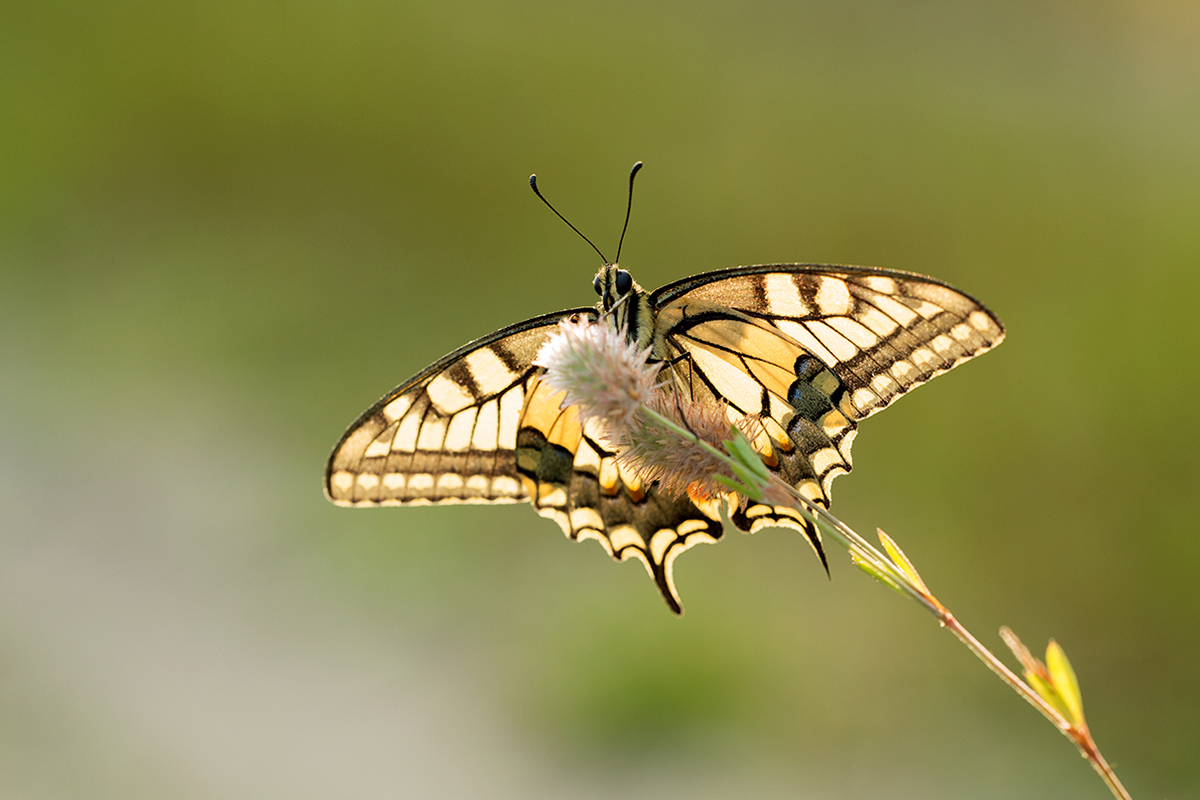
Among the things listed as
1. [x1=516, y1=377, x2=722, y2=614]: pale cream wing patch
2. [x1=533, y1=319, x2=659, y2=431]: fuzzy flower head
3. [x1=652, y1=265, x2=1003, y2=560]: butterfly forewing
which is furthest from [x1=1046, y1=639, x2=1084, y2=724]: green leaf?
[x1=516, y1=377, x2=722, y2=614]: pale cream wing patch

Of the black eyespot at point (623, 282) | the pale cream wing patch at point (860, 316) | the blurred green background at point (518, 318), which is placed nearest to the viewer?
the pale cream wing patch at point (860, 316)

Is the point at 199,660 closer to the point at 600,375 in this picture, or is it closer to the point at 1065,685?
the point at 600,375

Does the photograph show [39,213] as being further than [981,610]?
A: Yes

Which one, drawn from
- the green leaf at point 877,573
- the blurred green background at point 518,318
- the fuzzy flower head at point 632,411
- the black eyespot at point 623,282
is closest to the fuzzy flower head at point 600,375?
the fuzzy flower head at point 632,411

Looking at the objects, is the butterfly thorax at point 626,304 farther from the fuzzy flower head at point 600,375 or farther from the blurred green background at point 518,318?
the blurred green background at point 518,318

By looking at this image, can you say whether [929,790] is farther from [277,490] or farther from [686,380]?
[277,490]

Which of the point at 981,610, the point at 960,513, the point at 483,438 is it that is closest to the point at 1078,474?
the point at 960,513

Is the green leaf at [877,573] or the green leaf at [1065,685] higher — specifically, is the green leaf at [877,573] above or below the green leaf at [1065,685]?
above
